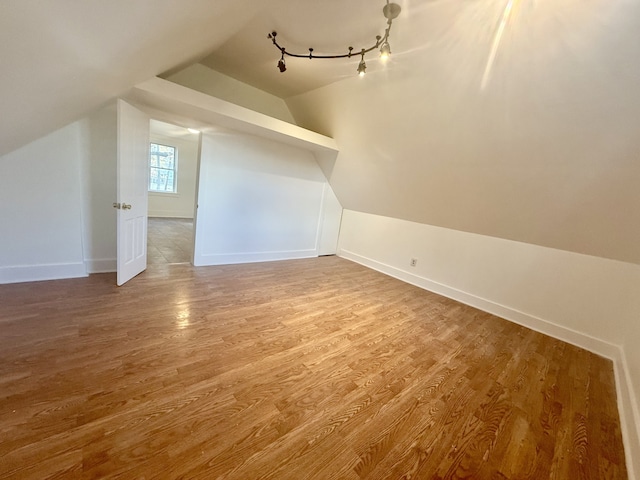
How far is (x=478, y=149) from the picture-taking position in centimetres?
242

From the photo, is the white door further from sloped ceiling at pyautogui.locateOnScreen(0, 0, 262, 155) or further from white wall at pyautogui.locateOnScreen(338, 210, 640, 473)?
white wall at pyautogui.locateOnScreen(338, 210, 640, 473)

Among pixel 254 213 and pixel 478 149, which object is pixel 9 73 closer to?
pixel 254 213

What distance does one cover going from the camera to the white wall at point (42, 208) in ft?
7.70

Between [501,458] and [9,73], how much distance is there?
311cm

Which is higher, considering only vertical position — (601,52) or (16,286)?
(601,52)

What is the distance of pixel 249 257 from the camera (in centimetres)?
408

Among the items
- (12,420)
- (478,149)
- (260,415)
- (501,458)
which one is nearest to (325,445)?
(260,415)

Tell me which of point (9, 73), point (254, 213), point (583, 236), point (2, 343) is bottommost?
point (2, 343)

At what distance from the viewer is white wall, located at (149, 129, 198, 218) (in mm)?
7121

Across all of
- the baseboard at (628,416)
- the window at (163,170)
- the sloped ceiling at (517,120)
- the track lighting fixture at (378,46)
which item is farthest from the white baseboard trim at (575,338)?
the window at (163,170)

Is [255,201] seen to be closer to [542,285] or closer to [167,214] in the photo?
[542,285]

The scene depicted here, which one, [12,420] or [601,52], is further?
[601,52]

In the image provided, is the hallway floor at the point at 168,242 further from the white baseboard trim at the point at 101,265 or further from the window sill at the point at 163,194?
the window sill at the point at 163,194

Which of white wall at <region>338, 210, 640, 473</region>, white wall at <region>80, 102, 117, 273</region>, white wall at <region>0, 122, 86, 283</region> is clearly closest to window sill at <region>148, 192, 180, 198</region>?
white wall at <region>80, 102, 117, 273</region>
